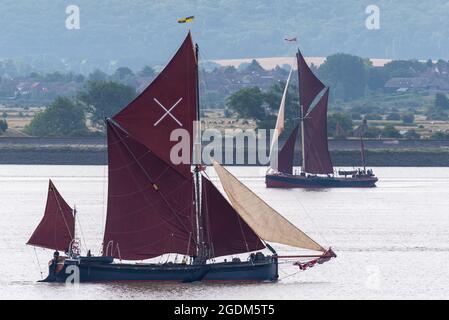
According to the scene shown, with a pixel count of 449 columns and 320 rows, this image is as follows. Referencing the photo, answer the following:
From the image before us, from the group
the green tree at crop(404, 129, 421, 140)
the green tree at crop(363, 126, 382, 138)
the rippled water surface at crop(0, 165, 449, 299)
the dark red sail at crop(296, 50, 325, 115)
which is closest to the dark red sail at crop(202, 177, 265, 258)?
the rippled water surface at crop(0, 165, 449, 299)

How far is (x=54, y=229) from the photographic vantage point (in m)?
64.2

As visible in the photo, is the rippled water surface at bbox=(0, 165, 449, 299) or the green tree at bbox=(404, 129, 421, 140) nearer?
the rippled water surface at bbox=(0, 165, 449, 299)

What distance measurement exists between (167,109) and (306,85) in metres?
73.4

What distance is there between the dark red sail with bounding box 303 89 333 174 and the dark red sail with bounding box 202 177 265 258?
72704mm

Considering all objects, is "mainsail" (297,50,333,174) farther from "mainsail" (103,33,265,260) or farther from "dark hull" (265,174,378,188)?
"mainsail" (103,33,265,260)

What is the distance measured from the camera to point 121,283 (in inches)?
2451

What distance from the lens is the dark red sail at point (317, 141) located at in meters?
137

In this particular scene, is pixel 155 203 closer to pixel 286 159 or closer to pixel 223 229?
pixel 223 229

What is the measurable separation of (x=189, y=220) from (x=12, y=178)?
86.9 meters

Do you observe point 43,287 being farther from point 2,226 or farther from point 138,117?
point 2,226

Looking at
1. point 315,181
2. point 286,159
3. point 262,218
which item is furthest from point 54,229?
point 315,181

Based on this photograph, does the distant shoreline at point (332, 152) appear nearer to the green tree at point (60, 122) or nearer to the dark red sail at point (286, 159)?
the green tree at point (60, 122)

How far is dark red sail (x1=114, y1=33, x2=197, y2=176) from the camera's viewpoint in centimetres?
6375

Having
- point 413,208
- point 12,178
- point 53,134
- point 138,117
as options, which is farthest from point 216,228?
point 53,134
